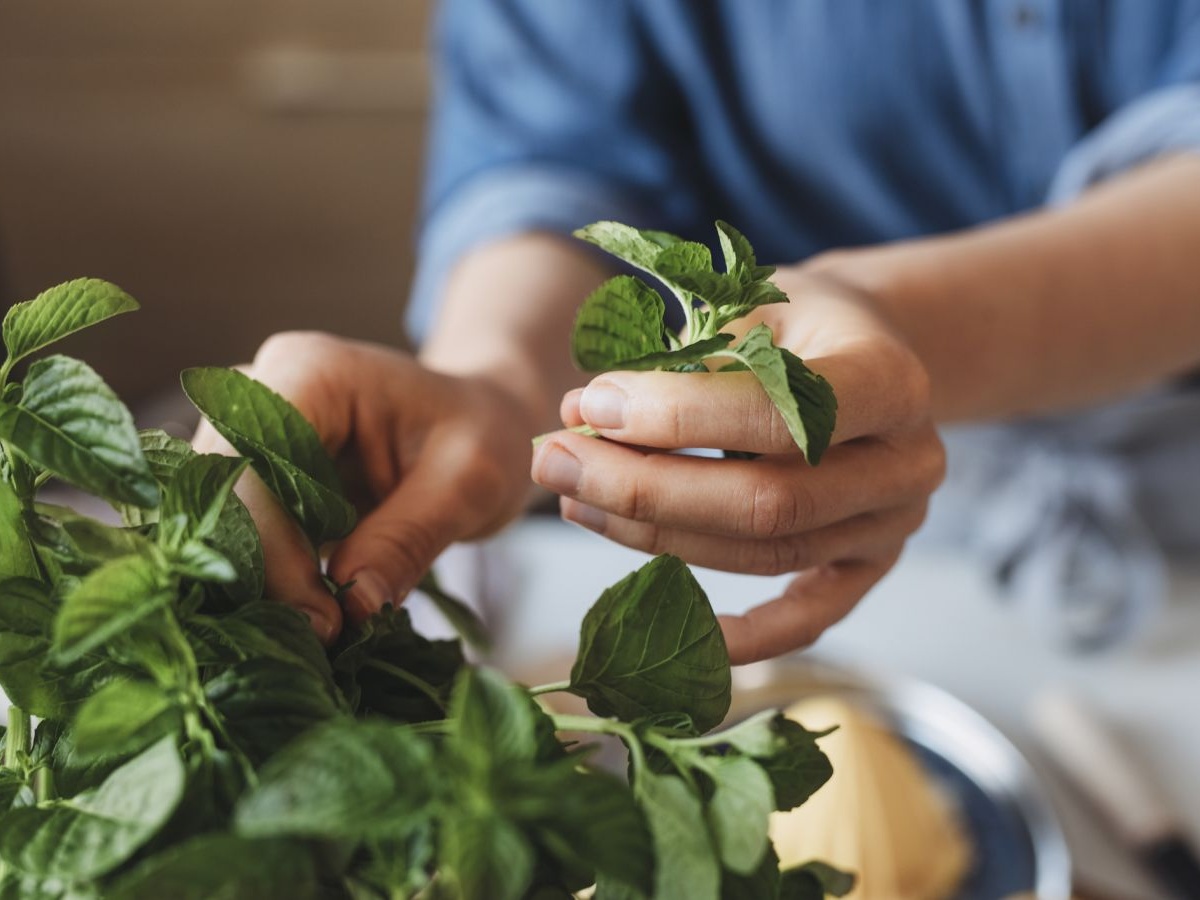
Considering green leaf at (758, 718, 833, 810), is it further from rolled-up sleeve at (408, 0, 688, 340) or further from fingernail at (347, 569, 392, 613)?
rolled-up sleeve at (408, 0, 688, 340)

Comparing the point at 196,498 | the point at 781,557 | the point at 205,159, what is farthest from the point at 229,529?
the point at 205,159

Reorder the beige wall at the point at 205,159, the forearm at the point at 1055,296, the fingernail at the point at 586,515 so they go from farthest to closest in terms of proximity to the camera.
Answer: the beige wall at the point at 205,159
the forearm at the point at 1055,296
the fingernail at the point at 586,515

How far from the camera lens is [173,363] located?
1088 mm

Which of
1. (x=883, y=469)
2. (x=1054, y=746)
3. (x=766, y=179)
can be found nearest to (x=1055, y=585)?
(x=1054, y=746)

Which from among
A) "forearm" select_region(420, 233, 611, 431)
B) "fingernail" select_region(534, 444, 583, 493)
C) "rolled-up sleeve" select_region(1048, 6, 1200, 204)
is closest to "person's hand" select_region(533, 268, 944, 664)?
"fingernail" select_region(534, 444, 583, 493)

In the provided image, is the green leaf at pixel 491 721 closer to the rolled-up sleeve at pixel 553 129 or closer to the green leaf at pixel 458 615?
the green leaf at pixel 458 615

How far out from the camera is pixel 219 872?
0.41 feet

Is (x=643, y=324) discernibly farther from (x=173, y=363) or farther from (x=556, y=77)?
(x=173, y=363)

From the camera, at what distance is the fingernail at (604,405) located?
7.6 inches

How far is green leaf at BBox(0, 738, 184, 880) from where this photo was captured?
0.44 ft

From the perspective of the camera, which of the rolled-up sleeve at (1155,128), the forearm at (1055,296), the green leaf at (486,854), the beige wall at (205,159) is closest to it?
the green leaf at (486,854)

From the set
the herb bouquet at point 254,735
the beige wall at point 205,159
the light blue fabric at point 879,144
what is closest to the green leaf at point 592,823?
the herb bouquet at point 254,735

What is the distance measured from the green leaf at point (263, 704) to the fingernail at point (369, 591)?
0.06 m

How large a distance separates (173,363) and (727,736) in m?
1.02
